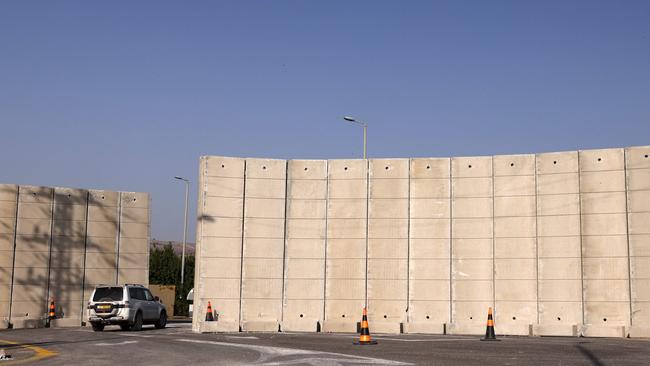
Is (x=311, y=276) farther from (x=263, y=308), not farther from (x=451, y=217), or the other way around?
(x=451, y=217)

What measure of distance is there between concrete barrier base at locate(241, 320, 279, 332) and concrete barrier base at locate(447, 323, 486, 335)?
20.3 ft

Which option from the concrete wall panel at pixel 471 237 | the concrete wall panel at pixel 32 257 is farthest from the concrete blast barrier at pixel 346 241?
the concrete wall panel at pixel 32 257

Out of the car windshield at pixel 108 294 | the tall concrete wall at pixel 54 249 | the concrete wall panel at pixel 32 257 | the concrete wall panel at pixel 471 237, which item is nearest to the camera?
the concrete wall panel at pixel 471 237

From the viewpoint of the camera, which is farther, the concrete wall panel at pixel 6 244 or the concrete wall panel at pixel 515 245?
the concrete wall panel at pixel 6 244

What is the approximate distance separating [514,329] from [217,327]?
33.5 feet

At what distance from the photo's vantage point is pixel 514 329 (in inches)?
1076

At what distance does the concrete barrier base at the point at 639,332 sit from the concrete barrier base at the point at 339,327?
358 inches

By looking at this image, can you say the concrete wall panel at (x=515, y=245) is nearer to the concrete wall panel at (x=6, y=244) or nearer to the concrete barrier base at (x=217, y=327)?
the concrete barrier base at (x=217, y=327)

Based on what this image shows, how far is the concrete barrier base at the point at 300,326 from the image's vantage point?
2884cm

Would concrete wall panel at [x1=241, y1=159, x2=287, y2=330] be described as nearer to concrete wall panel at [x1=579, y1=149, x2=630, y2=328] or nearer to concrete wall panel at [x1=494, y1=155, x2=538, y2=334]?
concrete wall panel at [x1=494, y1=155, x2=538, y2=334]

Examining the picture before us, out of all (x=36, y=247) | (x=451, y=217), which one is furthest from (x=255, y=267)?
(x=36, y=247)

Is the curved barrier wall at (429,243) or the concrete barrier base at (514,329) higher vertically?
the curved barrier wall at (429,243)

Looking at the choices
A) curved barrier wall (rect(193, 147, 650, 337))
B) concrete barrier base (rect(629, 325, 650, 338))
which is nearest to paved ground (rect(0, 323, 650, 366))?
concrete barrier base (rect(629, 325, 650, 338))

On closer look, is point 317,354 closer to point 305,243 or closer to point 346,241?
point 346,241
